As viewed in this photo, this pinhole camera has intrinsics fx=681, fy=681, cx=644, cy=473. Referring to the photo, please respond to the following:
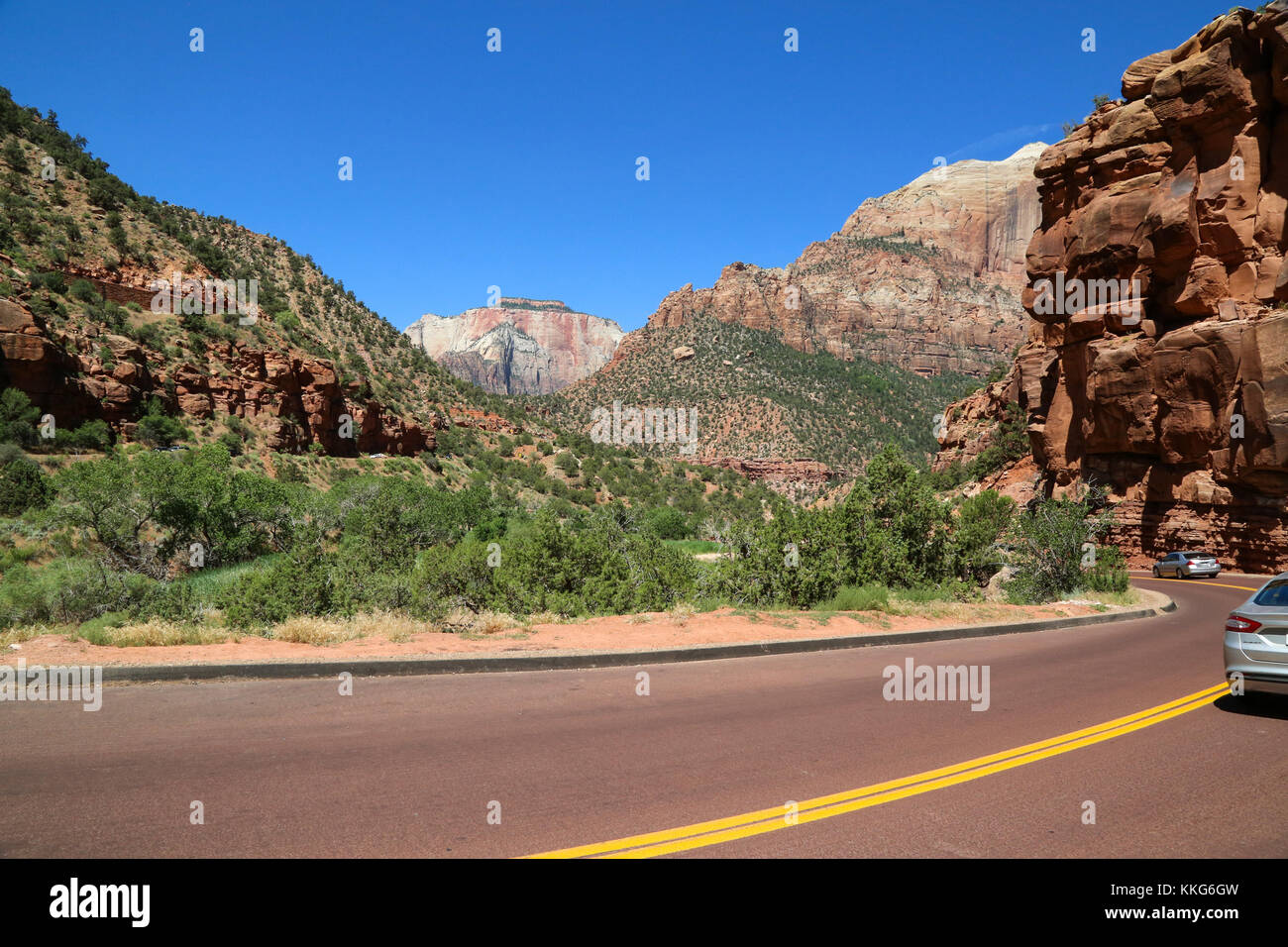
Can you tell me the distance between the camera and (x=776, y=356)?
10200 cm

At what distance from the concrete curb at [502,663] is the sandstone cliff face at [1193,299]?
24.9 m

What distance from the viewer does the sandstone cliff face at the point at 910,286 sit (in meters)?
126

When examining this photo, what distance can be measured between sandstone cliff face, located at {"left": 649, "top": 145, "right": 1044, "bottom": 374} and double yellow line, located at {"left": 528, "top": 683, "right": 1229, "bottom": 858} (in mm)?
113830

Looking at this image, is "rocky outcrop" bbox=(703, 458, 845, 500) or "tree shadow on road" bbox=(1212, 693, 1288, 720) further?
"rocky outcrop" bbox=(703, 458, 845, 500)

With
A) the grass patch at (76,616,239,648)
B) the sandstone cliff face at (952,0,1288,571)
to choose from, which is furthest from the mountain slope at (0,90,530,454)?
the sandstone cliff face at (952,0,1288,571)

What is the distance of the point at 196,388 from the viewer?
41.8 meters

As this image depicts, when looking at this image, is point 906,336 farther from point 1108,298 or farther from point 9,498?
point 9,498

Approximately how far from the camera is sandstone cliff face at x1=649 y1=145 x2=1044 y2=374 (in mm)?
126125
